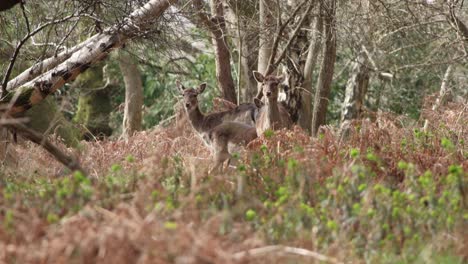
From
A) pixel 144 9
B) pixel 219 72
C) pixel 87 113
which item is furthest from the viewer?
pixel 87 113

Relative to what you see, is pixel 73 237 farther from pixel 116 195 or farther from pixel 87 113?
pixel 87 113

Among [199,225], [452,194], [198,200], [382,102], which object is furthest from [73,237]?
[382,102]

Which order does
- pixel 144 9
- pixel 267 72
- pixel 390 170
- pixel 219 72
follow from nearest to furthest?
1. pixel 390 170
2. pixel 144 9
3. pixel 267 72
4. pixel 219 72

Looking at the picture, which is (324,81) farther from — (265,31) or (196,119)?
(196,119)

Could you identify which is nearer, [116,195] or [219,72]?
[116,195]

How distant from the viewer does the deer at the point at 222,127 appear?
45.0 ft

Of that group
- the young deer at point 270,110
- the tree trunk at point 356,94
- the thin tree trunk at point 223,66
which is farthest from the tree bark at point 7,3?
the tree trunk at point 356,94

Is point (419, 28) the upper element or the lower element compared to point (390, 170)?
upper

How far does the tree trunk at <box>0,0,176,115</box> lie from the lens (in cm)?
1340

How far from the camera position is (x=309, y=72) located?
17.9 meters

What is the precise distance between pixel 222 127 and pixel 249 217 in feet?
24.7

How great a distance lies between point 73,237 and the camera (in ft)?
18.1

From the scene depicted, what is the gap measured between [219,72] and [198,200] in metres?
14.3

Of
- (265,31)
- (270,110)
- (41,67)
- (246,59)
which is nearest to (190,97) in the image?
(265,31)
